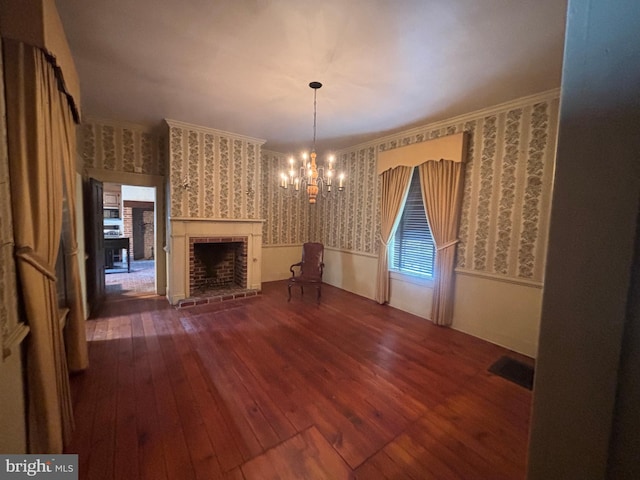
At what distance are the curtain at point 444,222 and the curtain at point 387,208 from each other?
413 mm

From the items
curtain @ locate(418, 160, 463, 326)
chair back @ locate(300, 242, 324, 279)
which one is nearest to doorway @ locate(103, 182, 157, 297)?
chair back @ locate(300, 242, 324, 279)

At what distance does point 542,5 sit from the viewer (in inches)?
65.1

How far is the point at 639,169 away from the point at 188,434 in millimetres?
2268

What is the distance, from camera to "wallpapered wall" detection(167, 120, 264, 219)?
12.9ft

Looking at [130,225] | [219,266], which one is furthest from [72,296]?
[130,225]

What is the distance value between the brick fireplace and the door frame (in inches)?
20.7

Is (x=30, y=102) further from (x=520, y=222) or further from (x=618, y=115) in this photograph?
(x=520, y=222)

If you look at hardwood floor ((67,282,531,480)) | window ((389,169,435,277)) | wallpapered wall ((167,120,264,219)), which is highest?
wallpapered wall ((167,120,264,219))

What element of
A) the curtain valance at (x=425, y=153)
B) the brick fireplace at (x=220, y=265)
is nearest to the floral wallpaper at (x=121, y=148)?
the brick fireplace at (x=220, y=265)

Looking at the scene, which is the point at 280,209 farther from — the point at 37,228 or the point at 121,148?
the point at 37,228

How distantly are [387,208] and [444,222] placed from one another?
948 mm

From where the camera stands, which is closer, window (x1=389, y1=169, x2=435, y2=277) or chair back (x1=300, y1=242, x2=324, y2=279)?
window (x1=389, y1=169, x2=435, y2=277)

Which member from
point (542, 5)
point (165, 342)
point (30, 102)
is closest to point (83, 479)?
point (165, 342)

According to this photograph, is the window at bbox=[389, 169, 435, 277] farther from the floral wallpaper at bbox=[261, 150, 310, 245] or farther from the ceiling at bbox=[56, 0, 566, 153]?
the floral wallpaper at bbox=[261, 150, 310, 245]
